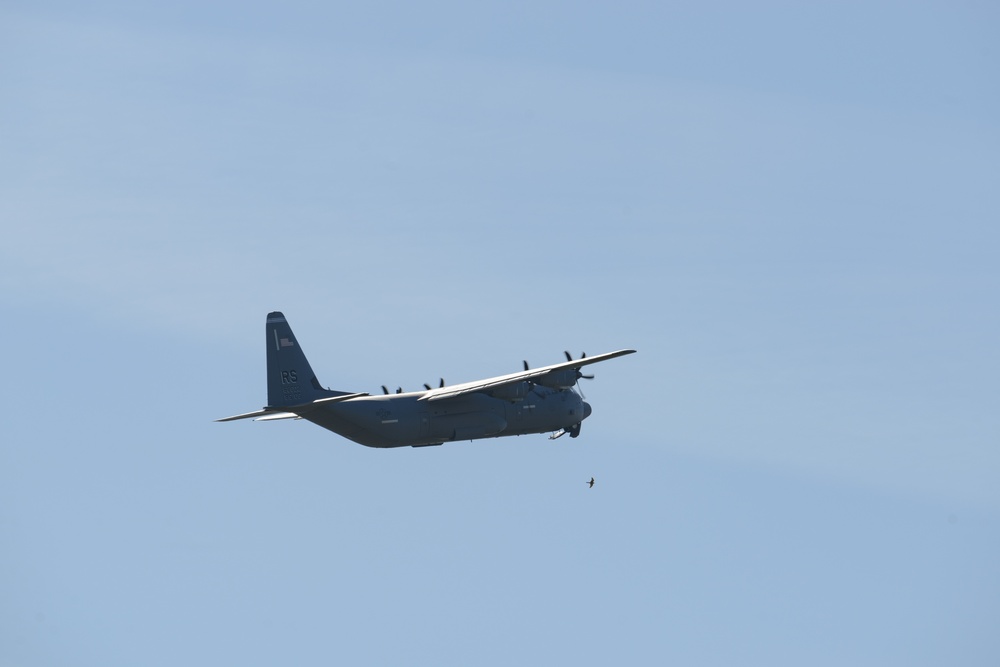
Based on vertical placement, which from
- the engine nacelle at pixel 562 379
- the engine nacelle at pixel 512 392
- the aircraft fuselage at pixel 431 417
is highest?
Result: the engine nacelle at pixel 562 379

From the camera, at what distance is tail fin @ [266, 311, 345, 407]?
Answer: 81.5m

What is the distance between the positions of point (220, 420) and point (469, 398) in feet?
39.3

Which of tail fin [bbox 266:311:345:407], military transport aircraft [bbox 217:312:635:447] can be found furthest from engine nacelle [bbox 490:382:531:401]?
tail fin [bbox 266:311:345:407]

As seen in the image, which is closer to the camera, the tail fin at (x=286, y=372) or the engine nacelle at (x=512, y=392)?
the tail fin at (x=286, y=372)

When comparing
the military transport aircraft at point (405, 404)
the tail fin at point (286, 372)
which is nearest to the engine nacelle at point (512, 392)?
the military transport aircraft at point (405, 404)

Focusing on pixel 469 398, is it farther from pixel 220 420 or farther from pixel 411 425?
pixel 220 420

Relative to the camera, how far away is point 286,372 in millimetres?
81812

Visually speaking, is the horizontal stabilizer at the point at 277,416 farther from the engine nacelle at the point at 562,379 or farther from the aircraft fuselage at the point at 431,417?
the engine nacelle at the point at 562,379

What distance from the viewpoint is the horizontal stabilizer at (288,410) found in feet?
261

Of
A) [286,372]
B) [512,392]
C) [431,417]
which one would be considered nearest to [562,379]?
[512,392]

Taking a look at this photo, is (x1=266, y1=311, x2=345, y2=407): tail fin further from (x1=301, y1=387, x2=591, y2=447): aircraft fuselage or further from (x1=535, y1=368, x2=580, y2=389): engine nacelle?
(x1=535, y1=368, x2=580, y2=389): engine nacelle

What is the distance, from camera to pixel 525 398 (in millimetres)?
87188

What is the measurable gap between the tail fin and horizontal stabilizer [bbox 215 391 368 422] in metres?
0.49

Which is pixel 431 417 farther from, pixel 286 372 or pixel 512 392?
pixel 286 372
